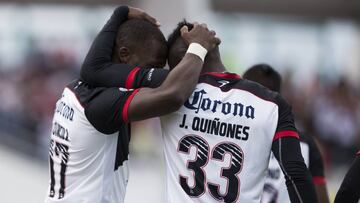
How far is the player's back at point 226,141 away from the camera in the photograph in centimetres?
454

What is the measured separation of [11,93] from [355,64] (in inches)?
353

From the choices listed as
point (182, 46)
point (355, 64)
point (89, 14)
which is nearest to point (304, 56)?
point (355, 64)

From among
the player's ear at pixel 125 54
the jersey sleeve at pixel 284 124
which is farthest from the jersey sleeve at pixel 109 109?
the jersey sleeve at pixel 284 124

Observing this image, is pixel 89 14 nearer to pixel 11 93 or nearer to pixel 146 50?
pixel 11 93

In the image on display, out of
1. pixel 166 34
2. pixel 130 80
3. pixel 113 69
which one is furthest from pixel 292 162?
pixel 166 34

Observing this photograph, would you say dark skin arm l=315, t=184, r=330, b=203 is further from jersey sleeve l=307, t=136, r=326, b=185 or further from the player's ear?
the player's ear

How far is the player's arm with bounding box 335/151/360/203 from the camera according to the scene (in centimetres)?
451

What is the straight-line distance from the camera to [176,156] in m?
4.63

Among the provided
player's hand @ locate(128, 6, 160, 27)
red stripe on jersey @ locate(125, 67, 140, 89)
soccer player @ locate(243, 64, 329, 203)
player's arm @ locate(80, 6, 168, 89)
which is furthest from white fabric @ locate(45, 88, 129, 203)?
soccer player @ locate(243, 64, 329, 203)

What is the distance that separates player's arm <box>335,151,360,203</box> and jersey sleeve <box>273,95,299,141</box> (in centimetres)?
34

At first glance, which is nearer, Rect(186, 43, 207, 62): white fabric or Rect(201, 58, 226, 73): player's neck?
Rect(186, 43, 207, 62): white fabric

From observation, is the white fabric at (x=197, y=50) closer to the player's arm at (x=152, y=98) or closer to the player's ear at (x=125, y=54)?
the player's arm at (x=152, y=98)

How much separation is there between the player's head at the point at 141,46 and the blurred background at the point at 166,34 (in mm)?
4972

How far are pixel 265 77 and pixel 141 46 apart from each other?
1508mm
